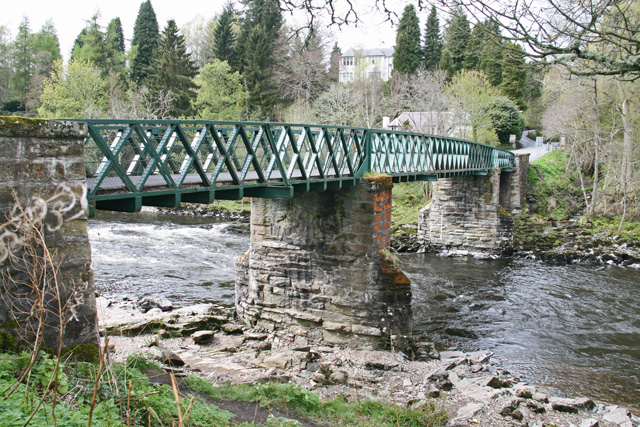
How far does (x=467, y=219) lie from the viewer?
24.0m

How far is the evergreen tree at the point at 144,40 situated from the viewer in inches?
1976

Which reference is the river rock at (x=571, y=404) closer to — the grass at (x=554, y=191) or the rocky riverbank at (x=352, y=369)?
the rocky riverbank at (x=352, y=369)

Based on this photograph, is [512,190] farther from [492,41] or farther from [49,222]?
[49,222]

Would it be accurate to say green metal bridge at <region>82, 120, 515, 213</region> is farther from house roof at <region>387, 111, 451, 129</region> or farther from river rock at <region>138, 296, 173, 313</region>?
house roof at <region>387, 111, 451, 129</region>

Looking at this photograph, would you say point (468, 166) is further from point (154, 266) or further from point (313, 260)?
point (154, 266)

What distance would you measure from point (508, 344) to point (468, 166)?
1093 cm

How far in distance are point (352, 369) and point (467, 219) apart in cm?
1576

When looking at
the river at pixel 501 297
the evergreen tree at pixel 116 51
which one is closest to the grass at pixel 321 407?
the river at pixel 501 297

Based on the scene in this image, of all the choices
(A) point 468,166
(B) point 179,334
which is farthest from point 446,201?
(B) point 179,334


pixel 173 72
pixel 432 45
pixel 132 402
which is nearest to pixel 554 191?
pixel 432 45

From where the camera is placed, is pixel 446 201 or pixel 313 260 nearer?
pixel 313 260

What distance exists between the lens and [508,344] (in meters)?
12.0

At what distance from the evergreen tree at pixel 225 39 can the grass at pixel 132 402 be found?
4225cm

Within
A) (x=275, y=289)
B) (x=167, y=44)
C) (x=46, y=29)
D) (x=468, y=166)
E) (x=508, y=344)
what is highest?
(x=46, y=29)
